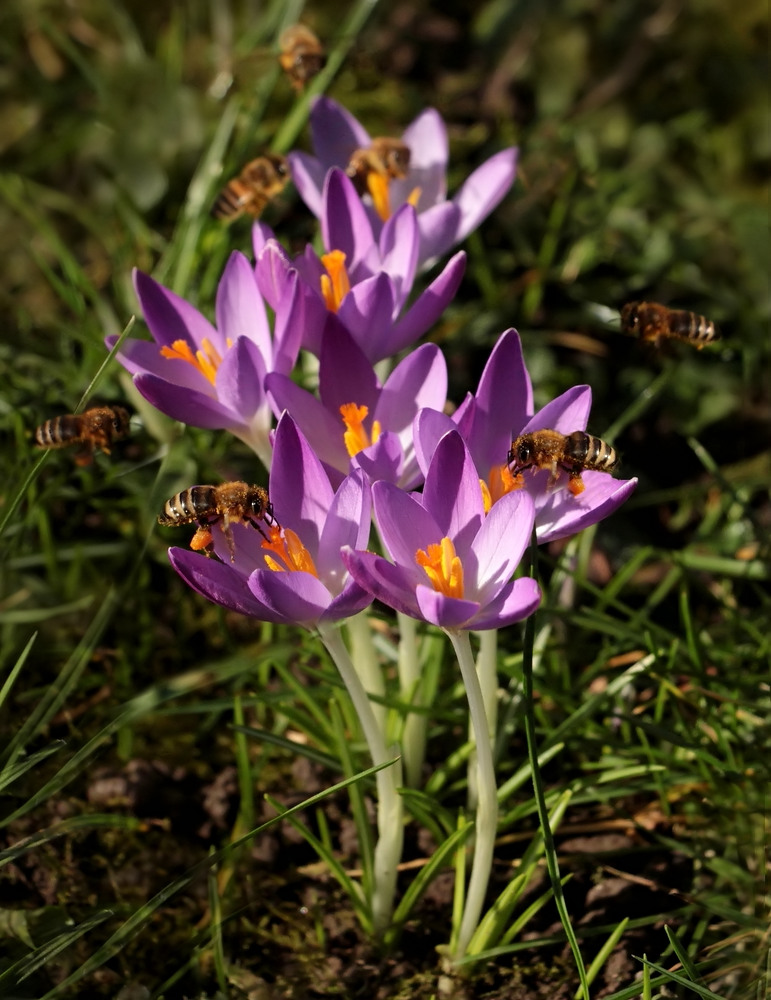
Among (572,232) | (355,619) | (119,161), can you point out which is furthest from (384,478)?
A: (119,161)

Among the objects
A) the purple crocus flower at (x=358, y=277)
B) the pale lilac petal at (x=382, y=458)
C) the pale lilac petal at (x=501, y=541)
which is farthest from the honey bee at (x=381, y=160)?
the pale lilac petal at (x=501, y=541)

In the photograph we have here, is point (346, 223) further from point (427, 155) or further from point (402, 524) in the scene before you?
point (402, 524)

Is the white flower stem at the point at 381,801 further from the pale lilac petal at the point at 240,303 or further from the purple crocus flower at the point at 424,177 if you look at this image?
the purple crocus flower at the point at 424,177

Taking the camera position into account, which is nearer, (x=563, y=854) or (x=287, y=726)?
(x=563, y=854)

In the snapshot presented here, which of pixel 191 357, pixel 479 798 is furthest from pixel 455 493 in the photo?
pixel 191 357

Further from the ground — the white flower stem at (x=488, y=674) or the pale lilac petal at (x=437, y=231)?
the pale lilac petal at (x=437, y=231)

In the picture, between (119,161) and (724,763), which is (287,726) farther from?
(119,161)

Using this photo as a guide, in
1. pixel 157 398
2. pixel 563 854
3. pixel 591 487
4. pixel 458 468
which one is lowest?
pixel 563 854
